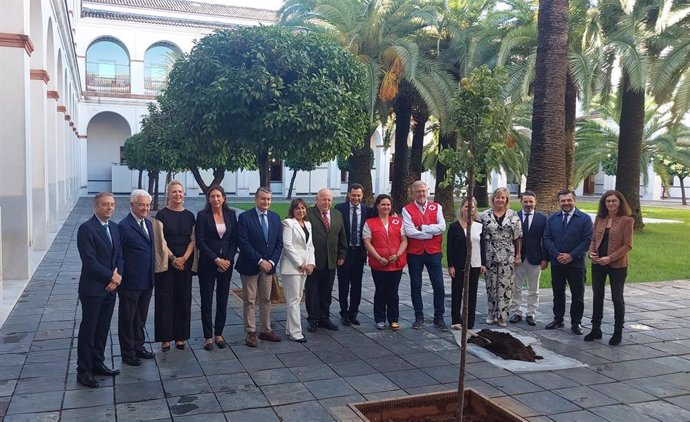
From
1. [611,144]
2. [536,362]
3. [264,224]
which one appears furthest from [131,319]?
[611,144]

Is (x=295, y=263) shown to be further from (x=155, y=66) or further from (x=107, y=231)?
(x=155, y=66)

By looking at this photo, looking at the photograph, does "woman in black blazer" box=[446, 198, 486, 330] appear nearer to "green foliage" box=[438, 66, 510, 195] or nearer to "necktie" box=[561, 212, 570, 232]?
"necktie" box=[561, 212, 570, 232]

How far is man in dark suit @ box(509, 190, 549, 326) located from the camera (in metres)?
Answer: 7.81

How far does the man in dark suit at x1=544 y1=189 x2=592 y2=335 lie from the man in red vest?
138 centimetres

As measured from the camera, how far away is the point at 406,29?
16984 mm

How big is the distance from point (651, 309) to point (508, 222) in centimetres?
312

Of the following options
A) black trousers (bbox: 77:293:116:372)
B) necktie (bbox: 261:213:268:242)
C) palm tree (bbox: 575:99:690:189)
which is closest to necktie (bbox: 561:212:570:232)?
necktie (bbox: 261:213:268:242)

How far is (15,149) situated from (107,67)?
2866cm

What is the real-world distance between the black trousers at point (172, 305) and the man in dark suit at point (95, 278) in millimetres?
743

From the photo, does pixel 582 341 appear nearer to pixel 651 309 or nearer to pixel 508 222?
pixel 508 222

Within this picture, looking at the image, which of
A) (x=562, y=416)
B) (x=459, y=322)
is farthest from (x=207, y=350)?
(x=562, y=416)

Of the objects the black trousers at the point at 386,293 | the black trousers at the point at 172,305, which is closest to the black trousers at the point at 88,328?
the black trousers at the point at 172,305

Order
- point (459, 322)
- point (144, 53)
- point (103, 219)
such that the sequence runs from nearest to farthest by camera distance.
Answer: point (103, 219)
point (459, 322)
point (144, 53)

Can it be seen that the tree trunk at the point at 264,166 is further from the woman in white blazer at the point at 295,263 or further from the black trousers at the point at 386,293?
the black trousers at the point at 386,293
